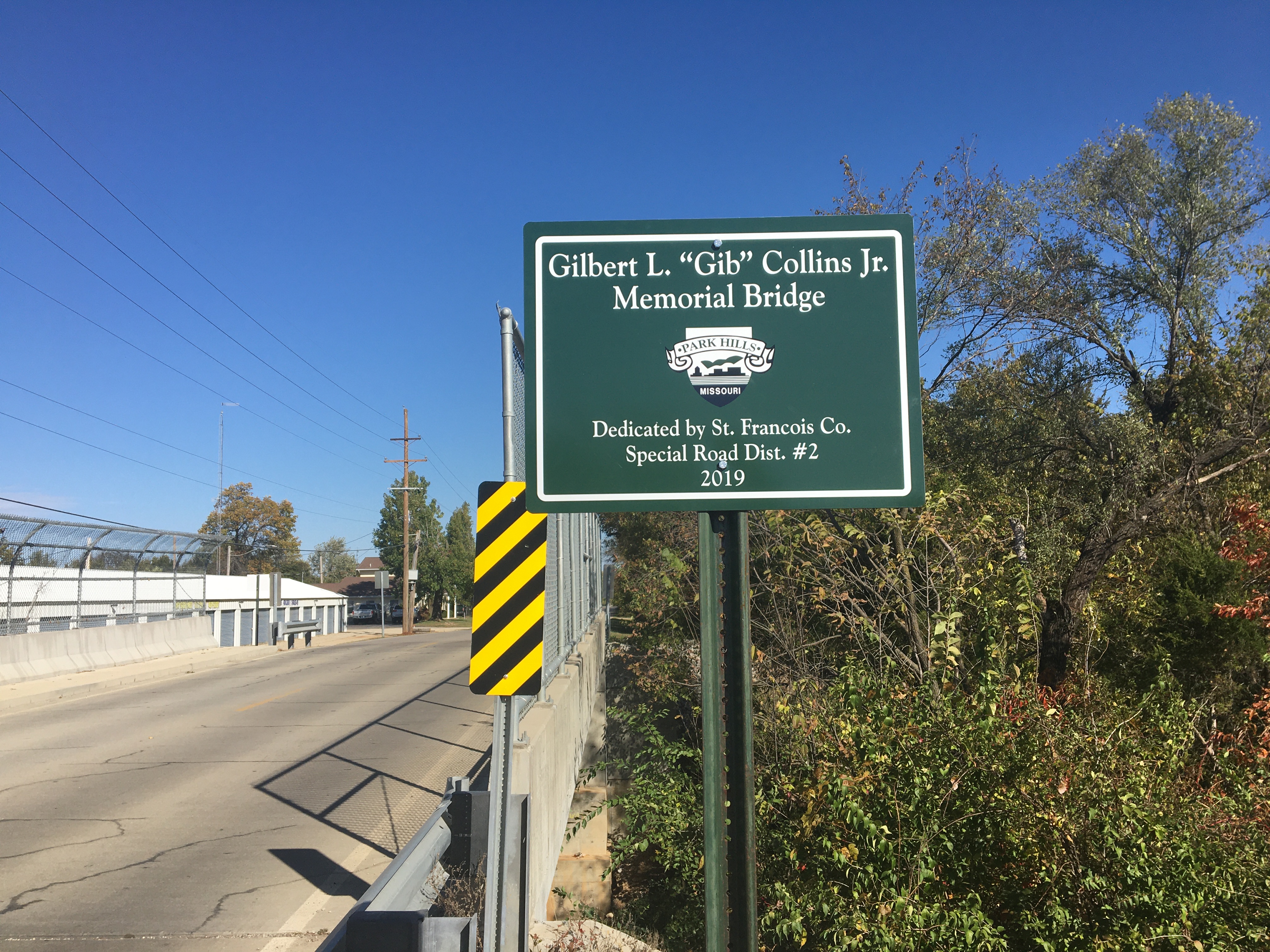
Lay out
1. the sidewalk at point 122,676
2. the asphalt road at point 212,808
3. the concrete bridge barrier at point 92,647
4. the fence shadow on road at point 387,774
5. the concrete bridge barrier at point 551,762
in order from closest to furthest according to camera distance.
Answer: the concrete bridge barrier at point 551,762 < the asphalt road at point 212,808 < the fence shadow on road at point 387,774 < the sidewalk at point 122,676 < the concrete bridge barrier at point 92,647

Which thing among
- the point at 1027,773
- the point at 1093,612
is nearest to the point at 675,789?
the point at 1027,773

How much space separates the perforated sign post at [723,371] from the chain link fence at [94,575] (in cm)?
1913

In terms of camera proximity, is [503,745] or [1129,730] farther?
[1129,730]

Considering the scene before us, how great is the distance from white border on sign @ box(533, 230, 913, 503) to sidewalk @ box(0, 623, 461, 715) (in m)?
15.7

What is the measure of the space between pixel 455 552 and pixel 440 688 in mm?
59730

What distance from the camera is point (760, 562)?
27.7 ft

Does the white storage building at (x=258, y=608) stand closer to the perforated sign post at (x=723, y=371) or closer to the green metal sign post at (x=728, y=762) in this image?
the perforated sign post at (x=723, y=371)

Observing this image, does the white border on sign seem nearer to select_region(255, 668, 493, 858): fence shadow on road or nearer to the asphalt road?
the asphalt road

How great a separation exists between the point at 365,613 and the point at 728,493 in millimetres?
74899

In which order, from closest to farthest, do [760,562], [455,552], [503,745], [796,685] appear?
1. [503,745]
2. [796,685]
3. [760,562]
4. [455,552]

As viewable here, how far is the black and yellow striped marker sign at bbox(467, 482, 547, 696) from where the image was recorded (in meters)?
3.58

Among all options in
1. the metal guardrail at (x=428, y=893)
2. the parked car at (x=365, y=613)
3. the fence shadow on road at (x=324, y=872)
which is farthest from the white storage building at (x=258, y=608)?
the metal guardrail at (x=428, y=893)

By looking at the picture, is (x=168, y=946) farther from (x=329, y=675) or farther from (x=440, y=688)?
(x=329, y=675)

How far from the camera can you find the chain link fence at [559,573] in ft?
15.1
